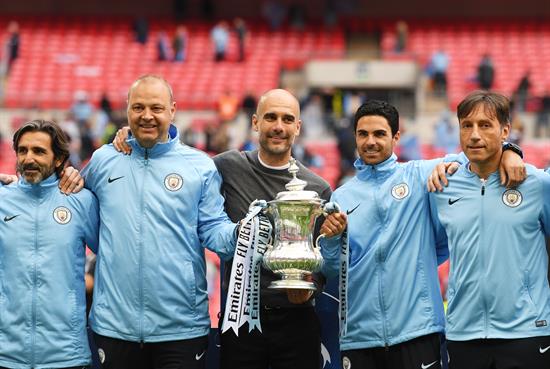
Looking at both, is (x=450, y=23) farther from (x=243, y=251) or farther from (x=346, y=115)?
(x=243, y=251)

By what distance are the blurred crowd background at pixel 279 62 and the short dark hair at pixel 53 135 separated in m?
12.3

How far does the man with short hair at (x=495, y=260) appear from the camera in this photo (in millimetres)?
5219

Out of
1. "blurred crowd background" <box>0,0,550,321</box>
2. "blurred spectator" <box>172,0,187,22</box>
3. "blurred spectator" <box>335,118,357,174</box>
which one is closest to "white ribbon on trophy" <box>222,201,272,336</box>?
"blurred spectator" <box>335,118,357,174</box>

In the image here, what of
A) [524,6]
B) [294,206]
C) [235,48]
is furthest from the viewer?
[524,6]

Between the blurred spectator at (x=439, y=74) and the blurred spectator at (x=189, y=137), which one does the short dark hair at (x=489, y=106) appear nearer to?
the blurred spectator at (x=189, y=137)

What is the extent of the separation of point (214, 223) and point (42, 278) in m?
0.88

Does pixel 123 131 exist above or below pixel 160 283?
above

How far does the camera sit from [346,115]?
2150 cm

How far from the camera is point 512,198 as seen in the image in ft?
17.5

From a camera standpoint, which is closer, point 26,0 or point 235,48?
point 235,48

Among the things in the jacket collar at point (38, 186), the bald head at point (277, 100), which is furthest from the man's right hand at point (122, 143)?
the bald head at point (277, 100)

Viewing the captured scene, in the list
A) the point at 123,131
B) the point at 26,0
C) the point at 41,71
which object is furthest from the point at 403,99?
the point at 123,131

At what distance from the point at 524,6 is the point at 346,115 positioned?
911 cm

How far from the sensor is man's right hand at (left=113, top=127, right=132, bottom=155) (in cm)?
575
